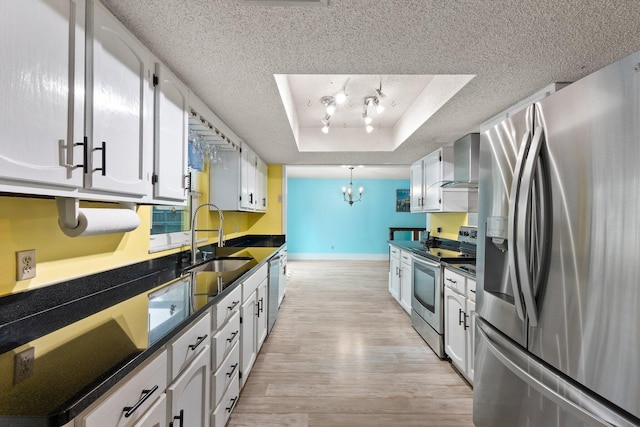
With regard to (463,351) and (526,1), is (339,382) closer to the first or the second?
(463,351)

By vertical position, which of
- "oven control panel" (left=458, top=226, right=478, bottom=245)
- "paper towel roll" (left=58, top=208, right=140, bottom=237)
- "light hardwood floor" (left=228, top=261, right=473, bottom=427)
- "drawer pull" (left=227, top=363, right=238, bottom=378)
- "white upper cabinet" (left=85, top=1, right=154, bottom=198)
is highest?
"white upper cabinet" (left=85, top=1, right=154, bottom=198)

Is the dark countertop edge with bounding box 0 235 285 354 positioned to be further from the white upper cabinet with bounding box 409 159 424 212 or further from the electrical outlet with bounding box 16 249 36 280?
the white upper cabinet with bounding box 409 159 424 212

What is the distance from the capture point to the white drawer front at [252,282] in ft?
6.73

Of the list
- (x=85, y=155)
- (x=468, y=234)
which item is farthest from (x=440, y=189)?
(x=85, y=155)

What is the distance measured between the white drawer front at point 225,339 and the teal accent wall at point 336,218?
655 centimetres

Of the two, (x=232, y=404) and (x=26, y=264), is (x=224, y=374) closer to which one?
(x=232, y=404)

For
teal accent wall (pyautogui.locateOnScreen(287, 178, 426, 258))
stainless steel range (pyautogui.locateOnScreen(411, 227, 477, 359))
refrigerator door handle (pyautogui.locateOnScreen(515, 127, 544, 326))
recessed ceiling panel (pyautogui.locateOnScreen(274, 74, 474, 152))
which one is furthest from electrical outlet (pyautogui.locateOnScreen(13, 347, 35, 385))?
teal accent wall (pyautogui.locateOnScreen(287, 178, 426, 258))

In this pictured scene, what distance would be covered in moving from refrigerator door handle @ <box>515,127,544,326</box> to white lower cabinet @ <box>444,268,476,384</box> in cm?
107

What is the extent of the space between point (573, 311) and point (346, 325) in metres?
2.78

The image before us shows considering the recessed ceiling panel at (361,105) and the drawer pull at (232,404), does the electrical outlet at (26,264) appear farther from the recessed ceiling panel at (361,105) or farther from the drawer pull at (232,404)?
the recessed ceiling panel at (361,105)

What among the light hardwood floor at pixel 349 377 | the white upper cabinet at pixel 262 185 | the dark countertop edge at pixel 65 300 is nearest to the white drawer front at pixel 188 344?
the dark countertop edge at pixel 65 300

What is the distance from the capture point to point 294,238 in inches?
333

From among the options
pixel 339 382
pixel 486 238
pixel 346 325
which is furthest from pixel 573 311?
pixel 346 325

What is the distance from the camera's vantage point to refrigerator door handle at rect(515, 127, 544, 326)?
1.07 metres
